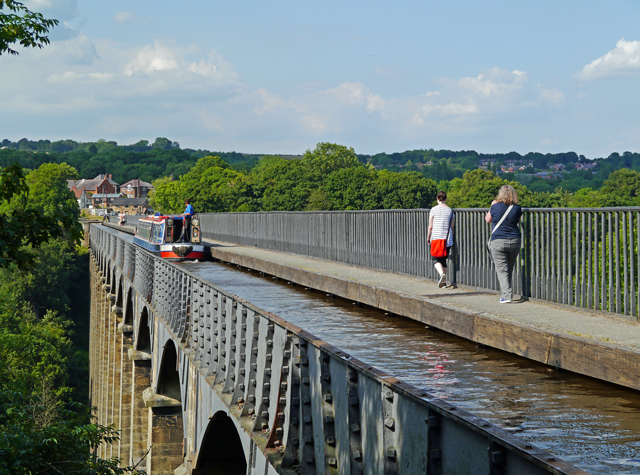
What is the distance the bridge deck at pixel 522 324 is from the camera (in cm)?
642

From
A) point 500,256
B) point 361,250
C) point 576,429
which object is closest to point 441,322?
point 500,256

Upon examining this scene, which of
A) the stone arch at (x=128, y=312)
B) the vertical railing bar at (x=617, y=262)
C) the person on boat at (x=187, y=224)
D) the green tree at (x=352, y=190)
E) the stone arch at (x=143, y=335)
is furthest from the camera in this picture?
the green tree at (x=352, y=190)

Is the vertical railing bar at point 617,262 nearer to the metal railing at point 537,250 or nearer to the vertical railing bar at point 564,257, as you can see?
the metal railing at point 537,250

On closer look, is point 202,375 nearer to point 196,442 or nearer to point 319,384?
point 196,442

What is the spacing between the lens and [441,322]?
930cm

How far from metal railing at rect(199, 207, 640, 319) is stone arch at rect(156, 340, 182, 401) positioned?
460 centimetres

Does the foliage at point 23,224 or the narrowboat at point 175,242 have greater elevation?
the foliage at point 23,224

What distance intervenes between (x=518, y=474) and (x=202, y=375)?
692 cm

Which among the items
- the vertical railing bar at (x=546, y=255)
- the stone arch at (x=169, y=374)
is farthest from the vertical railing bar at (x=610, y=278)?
the stone arch at (x=169, y=374)

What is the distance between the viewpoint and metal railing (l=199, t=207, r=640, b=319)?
820cm

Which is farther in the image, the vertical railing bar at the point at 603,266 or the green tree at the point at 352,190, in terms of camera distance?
the green tree at the point at 352,190

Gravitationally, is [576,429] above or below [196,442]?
above

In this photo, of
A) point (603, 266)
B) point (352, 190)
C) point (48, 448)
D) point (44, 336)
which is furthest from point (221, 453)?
point (352, 190)

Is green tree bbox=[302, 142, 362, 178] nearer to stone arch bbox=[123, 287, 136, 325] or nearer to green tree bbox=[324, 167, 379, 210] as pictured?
green tree bbox=[324, 167, 379, 210]
